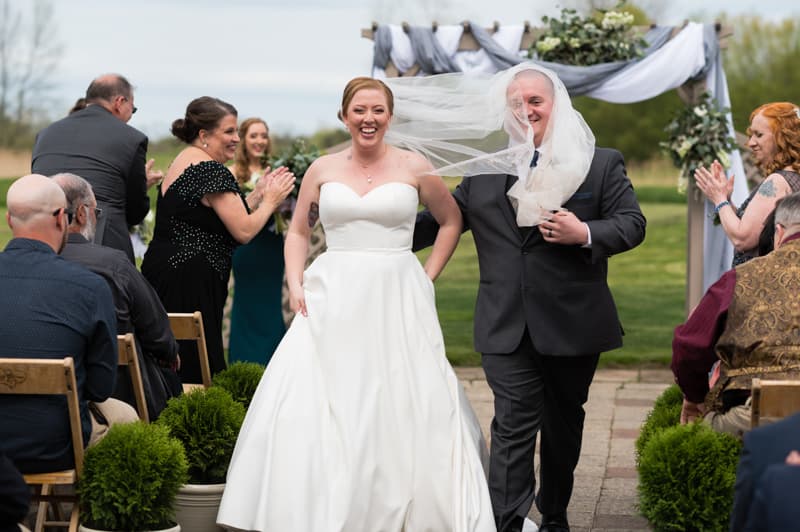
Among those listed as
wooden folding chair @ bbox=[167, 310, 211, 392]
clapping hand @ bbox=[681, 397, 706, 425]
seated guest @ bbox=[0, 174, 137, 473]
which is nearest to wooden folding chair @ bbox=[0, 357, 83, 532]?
seated guest @ bbox=[0, 174, 137, 473]

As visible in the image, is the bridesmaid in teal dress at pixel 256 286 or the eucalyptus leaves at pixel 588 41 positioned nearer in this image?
the bridesmaid in teal dress at pixel 256 286

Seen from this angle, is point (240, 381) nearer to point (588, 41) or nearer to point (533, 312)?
point (533, 312)

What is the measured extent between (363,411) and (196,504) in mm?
837

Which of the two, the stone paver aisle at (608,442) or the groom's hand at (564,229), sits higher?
the groom's hand at (564,229)

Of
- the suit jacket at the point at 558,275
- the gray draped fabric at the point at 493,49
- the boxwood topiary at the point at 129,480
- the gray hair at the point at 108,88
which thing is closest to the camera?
the boxwood topiary at the point at 129,480

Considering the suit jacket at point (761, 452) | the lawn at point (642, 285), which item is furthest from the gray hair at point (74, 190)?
the lawn at point (642, 285)

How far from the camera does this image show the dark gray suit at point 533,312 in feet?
18.1

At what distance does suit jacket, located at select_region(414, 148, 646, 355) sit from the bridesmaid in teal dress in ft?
13.1

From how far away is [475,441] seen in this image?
5629mm

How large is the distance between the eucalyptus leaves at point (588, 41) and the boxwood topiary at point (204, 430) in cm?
628

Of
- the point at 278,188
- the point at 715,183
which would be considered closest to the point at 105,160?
the point at 278,188

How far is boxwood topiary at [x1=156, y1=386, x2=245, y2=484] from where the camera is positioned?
18.3ft

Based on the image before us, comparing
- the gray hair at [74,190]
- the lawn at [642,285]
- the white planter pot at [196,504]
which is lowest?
the lawn at [642,285]

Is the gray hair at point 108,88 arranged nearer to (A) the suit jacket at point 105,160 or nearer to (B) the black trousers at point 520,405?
(A) the suit jacket at point 105,160
